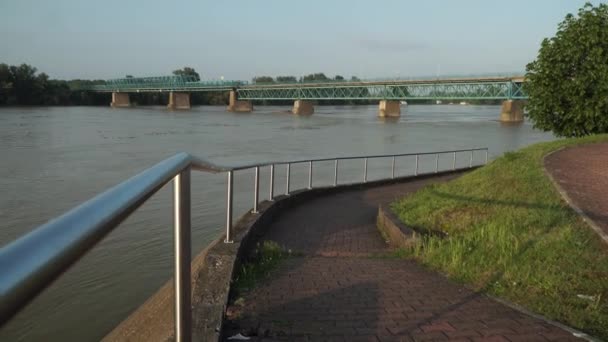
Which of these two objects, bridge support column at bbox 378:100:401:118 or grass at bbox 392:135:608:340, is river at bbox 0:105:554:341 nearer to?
grass at bbox 392:135:608:340

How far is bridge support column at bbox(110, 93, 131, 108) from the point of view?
12662 cm

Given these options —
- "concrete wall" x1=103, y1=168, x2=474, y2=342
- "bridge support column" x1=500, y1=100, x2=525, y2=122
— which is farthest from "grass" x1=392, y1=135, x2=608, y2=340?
"bridge support column" x1=500, y1=100, x2=525, y2=122

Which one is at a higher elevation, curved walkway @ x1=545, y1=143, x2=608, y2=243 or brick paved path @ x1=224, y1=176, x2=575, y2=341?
curved walkway @ x1=545, y1=143, x2=608, y2=243

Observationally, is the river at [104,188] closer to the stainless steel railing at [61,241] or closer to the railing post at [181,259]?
the stainless steel railing at [61,241]

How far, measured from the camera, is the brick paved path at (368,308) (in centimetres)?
344

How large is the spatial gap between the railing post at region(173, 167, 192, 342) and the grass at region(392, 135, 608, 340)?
2.81m

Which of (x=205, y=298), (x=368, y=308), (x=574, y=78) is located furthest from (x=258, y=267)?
(x=574, y=78)

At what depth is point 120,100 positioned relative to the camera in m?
129

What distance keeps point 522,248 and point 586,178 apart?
4517 mm

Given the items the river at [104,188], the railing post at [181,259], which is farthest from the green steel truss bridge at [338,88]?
the railing post at [181,259]

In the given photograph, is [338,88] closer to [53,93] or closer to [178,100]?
[178,100]

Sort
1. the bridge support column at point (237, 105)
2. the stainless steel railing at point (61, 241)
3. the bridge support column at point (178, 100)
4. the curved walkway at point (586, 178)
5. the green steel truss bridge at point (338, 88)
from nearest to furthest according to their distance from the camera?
the stainless steel railing at point (61, 241)
the curved walkway at point (586, 178)
the green steel truss bridge at point (338, 88)
the bridge support column at point (237, 105)
the bridge support column at point (178, 100)

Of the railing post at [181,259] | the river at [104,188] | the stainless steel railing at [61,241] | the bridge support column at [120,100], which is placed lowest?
the river at [104,188]

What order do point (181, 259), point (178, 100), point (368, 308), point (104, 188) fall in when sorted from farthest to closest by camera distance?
point (178, 100), point (104, 188), point (368, 308), point (181, 259)
